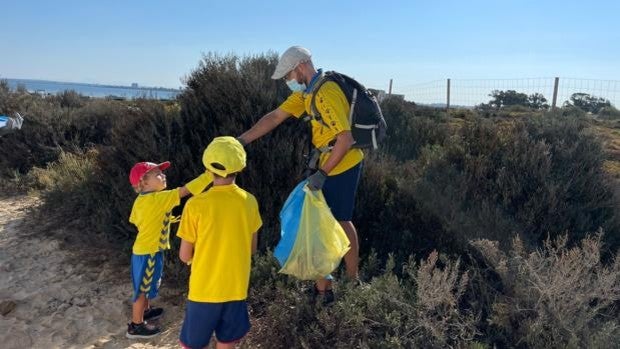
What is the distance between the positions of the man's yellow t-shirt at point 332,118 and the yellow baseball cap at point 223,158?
2.70 feet

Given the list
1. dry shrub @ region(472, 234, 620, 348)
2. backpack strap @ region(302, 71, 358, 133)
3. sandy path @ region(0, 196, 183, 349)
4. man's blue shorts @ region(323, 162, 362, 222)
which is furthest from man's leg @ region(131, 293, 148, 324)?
dry shrub @ region(472, 234, 620, 348)

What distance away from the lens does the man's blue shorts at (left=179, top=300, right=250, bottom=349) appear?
2.98m

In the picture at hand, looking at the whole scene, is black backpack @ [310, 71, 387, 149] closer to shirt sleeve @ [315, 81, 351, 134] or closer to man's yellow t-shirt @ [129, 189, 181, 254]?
shirt sleeve @ [315, 81, 351, 134]

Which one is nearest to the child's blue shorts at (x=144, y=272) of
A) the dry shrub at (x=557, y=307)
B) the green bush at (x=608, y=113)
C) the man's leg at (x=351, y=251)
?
the man's leg at (x=351, y=251)

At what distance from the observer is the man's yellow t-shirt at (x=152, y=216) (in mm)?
3742

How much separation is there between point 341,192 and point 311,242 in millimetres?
513

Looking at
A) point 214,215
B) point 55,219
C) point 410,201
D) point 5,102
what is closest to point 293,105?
point 214,215

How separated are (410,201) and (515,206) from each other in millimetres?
1087

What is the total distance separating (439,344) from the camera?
10.4 ft

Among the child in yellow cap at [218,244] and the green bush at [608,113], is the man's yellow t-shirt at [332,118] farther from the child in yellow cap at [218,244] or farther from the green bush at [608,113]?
the green bush at [608,113]

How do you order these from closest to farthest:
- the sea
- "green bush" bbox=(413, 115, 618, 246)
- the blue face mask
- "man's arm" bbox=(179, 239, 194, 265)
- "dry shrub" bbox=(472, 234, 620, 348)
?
"man's arm" bbox=(179, 239, 194, 265)
"dry shrub" bbox=(472, 234, 620, 348)
the blue face mask
"green bush" bbox=(413, 115, 618, 246)
the sea

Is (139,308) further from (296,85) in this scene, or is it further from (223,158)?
(296,85)

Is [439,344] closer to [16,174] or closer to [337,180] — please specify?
[337,180]

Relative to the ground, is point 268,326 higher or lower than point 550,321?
lower
